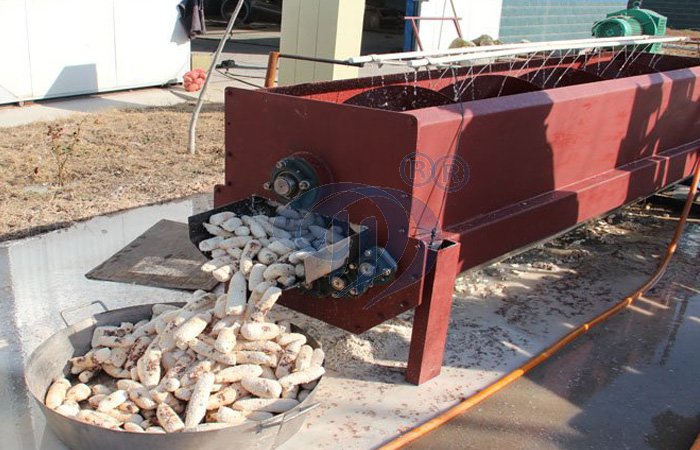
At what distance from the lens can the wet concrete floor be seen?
3.55 m

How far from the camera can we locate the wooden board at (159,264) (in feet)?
15.9

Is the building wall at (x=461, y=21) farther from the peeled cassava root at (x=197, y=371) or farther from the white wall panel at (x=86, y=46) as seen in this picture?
the peeled cassava root at (x=197, y=371)

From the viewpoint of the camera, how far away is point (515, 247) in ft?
14.0

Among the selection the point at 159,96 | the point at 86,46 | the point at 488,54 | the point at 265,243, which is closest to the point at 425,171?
the point at 265,243

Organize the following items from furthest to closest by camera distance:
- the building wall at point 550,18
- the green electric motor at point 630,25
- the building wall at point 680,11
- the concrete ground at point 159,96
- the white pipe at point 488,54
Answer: the building wall at point 680,11
the building wall at point 550,18
the green electric motor at point 630,25
the concrete ground at point 159,96
the white pipe at point 488,54

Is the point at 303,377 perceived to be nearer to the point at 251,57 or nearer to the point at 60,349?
the point at 60,349

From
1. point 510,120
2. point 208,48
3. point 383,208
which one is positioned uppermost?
point 510,120

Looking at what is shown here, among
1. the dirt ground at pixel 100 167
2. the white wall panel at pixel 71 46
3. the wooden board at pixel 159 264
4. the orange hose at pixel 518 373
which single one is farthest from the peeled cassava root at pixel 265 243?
the white wall panel at pixel 71 46

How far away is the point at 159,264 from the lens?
5.07 meters

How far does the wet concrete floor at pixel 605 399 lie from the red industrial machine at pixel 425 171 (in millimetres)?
463

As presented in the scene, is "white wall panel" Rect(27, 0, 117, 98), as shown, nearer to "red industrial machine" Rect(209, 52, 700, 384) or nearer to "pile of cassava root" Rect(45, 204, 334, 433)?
"red industrial machine" Rect(209, 52, 700, 384)

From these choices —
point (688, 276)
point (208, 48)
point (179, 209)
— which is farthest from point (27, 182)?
point (208, 48)

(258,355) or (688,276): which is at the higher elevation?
(258,355)

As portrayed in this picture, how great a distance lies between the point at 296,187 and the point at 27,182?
399 cm
